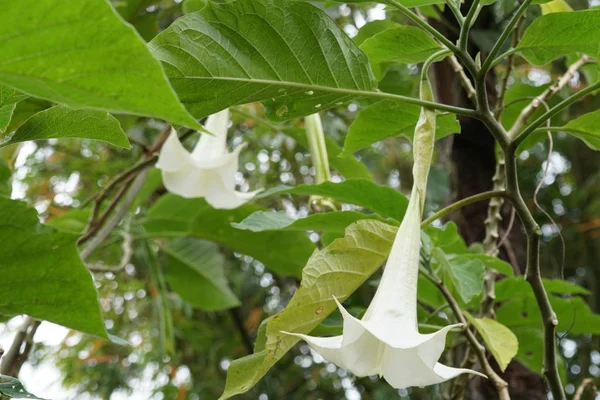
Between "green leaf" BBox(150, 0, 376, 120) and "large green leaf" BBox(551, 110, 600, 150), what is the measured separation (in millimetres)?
156

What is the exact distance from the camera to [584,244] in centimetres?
207

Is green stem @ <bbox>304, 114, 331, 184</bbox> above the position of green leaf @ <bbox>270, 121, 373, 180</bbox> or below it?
above

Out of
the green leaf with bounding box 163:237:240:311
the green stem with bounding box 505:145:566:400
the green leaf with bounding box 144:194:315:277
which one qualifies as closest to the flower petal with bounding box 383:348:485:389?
the green stem with bounding box 505:145:566:400

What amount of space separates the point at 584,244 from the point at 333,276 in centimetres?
179

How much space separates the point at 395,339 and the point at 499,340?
239mm

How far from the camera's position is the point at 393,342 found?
39cm

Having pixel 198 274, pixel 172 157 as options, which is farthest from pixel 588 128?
pixel 198 274

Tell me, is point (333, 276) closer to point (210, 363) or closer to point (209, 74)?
point (209, 74)

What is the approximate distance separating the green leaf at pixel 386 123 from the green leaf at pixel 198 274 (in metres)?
0.63

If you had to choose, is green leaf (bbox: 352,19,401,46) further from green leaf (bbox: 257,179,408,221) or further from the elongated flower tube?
the elongated flower tube

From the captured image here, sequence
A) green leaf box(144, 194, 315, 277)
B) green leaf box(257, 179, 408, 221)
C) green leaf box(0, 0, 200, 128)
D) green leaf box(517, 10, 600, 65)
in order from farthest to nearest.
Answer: green leaf box(144, 194, 315, 277) → green leaf box(257, 179, 408, 221) → green leaf box(517, 10, 600, 65) → green leaf box(0, 0, 200, 128)

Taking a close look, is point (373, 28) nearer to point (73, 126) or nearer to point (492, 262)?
point (492, 262)

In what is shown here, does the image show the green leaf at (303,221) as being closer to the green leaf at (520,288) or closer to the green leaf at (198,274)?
the green leaf at (520,288)

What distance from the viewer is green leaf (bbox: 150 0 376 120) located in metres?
0.44
